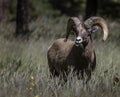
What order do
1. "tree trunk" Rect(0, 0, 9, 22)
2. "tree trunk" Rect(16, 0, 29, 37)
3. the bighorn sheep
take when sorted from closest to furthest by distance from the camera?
1. the bighorn sheep
2. "tree trunk" Rect(16, 0, 29, 37)
3. "tree trunk" Rect(0, 0, 9, 22)

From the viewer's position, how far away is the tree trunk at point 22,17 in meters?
20.8

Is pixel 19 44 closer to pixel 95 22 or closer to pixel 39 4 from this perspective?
pixel 95 22

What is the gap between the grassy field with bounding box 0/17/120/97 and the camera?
10.3 m

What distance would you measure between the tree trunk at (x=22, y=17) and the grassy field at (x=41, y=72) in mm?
382

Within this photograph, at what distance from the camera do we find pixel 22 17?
21047 millimetres

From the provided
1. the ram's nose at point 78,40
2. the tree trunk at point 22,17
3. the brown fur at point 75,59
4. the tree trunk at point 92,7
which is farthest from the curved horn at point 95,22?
the tree trunk at point 92,7

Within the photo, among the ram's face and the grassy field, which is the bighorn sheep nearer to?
the ram's face

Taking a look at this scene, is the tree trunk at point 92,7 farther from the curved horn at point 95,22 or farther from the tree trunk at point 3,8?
the curved horn at point 95,22

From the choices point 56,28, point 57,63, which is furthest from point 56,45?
point 56,28

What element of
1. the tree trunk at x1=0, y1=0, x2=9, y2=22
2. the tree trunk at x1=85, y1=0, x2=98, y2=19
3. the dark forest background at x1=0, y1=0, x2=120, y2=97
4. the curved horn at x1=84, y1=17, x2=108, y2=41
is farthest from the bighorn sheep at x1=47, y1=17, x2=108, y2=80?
the tree trunk at x1=85, y1=0, x2=98, y2=19

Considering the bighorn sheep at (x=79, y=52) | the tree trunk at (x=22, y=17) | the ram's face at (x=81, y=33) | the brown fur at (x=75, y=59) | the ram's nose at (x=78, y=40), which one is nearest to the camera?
the ram's nose at (x=78, y=40)

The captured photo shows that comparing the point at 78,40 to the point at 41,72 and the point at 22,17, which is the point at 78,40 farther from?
the point at 22,17

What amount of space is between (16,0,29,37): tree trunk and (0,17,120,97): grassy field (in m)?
0.38

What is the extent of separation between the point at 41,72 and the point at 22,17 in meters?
8.52
